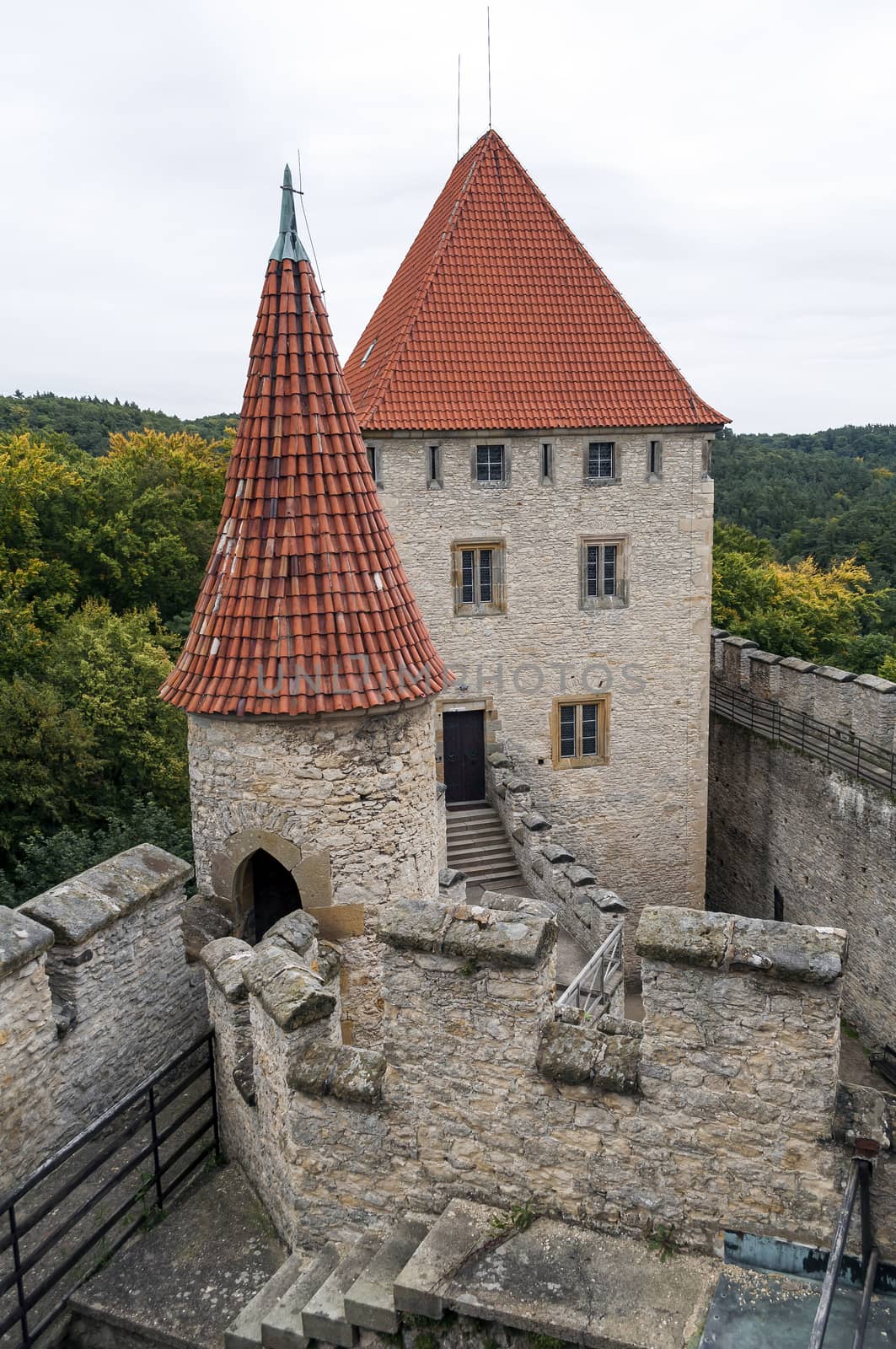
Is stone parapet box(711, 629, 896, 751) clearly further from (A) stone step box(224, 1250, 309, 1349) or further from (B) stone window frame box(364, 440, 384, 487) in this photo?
(A) stone step box(224, 1250, 309, 1349)

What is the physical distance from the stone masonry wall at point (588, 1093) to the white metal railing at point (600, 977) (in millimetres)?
5662

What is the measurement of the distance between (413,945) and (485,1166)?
1278mm

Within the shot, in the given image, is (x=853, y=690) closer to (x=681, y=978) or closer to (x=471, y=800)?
(x=471, y=800)

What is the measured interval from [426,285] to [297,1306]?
55.9 feet

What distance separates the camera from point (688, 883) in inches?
800

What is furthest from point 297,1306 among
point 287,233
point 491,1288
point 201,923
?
point 287,233

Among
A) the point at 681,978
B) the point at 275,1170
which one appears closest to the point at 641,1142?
the point at 681,978

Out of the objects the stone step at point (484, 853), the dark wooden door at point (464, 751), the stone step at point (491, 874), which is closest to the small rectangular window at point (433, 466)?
the dark wooden door at point (464, 751)

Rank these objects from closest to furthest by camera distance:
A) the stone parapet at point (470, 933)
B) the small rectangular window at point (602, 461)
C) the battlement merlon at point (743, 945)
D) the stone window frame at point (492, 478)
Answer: the battlement merlon at point (743, 945)
the stone parapet at point (470, 933)
the stone window frame at point (492, 478)
the small rectangular window at point (602, 461)

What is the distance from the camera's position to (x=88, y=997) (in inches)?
269

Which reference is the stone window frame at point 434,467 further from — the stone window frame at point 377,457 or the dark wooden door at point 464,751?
the dark wooden door at point 464,751

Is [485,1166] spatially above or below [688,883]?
above

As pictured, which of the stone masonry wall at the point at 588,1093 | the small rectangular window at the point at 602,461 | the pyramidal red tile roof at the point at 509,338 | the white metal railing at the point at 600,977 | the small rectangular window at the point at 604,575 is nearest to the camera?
the stone masonry wall at the point at 588,1093

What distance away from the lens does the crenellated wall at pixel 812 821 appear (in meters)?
16.2
